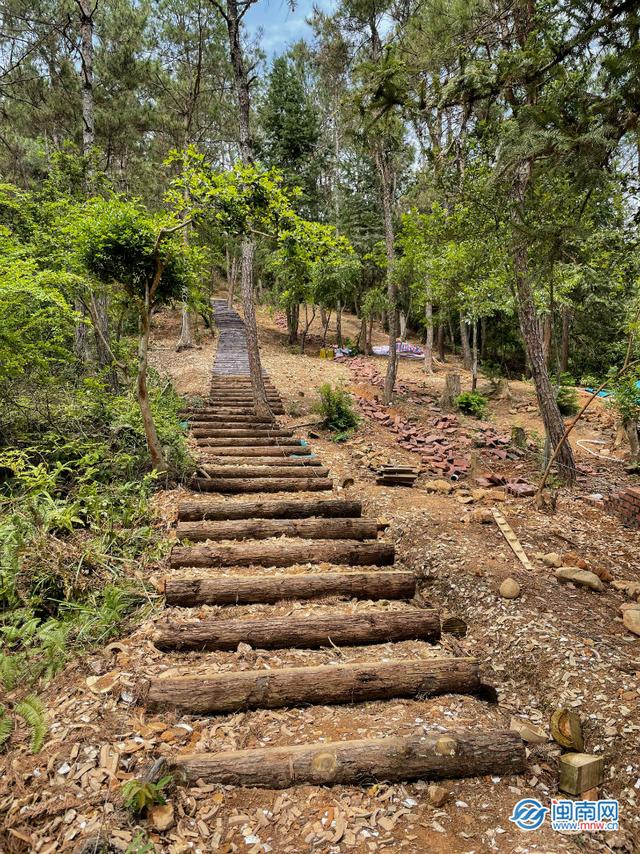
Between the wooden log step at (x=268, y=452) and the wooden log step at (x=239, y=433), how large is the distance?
1.88 feet

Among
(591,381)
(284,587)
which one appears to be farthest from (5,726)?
(591,381)

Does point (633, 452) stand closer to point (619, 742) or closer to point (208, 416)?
point (619, 742)

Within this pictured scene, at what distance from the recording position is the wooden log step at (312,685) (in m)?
2.45

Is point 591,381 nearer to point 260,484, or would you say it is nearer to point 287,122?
point 260,484

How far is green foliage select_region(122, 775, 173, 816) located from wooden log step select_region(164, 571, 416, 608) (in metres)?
1.45

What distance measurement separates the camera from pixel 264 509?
4695mm

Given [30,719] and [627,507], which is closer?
[30,719]

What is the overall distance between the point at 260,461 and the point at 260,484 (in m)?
0.89

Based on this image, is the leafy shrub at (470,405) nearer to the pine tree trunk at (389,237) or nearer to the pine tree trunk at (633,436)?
the pine tree trunk at (389,237)

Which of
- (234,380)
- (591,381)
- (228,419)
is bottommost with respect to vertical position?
(228,419)

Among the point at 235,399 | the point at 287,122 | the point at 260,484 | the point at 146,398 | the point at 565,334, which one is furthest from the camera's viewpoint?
the point at 287,122

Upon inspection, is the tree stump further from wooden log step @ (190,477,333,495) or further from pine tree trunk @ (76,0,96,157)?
pine tree trunk @ (76,0,96,157)

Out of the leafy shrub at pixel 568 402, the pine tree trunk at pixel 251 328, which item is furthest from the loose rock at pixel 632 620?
the leafy shrub at pixel 568 402

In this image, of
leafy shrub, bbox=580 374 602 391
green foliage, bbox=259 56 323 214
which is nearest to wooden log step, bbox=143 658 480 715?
leafy shrub, bbox=580 374 602 391
